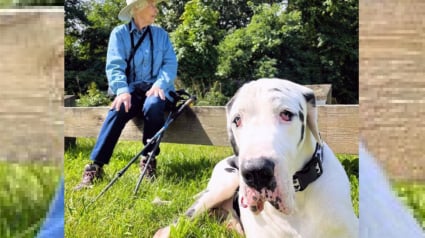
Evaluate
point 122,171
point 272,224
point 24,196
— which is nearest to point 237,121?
point 272,224

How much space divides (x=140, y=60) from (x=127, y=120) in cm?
19

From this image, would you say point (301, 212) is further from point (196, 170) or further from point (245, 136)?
point (196, 170)

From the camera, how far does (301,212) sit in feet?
4.35

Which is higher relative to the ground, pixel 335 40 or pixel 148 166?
pixel 335 40

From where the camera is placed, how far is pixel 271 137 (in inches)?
47.3

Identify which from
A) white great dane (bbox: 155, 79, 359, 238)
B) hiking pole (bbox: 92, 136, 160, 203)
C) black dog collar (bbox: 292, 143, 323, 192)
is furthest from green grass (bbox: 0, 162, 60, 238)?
black dog collar (bbox: 292, 143, 323, 192)

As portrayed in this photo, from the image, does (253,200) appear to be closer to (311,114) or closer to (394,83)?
(311,114)

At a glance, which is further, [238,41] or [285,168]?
[238,41]

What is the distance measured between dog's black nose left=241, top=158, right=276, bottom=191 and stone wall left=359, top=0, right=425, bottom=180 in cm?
36

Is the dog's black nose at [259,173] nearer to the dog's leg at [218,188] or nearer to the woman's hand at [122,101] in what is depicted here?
the dog's leg at [218,188]

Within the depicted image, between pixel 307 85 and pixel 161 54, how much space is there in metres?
0.45

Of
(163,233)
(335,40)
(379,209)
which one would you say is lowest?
(163,233)

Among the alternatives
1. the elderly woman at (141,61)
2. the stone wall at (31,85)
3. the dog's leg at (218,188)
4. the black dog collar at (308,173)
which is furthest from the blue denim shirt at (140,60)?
the black dog collar at (308,173)

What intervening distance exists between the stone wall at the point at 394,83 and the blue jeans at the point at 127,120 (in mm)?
603
